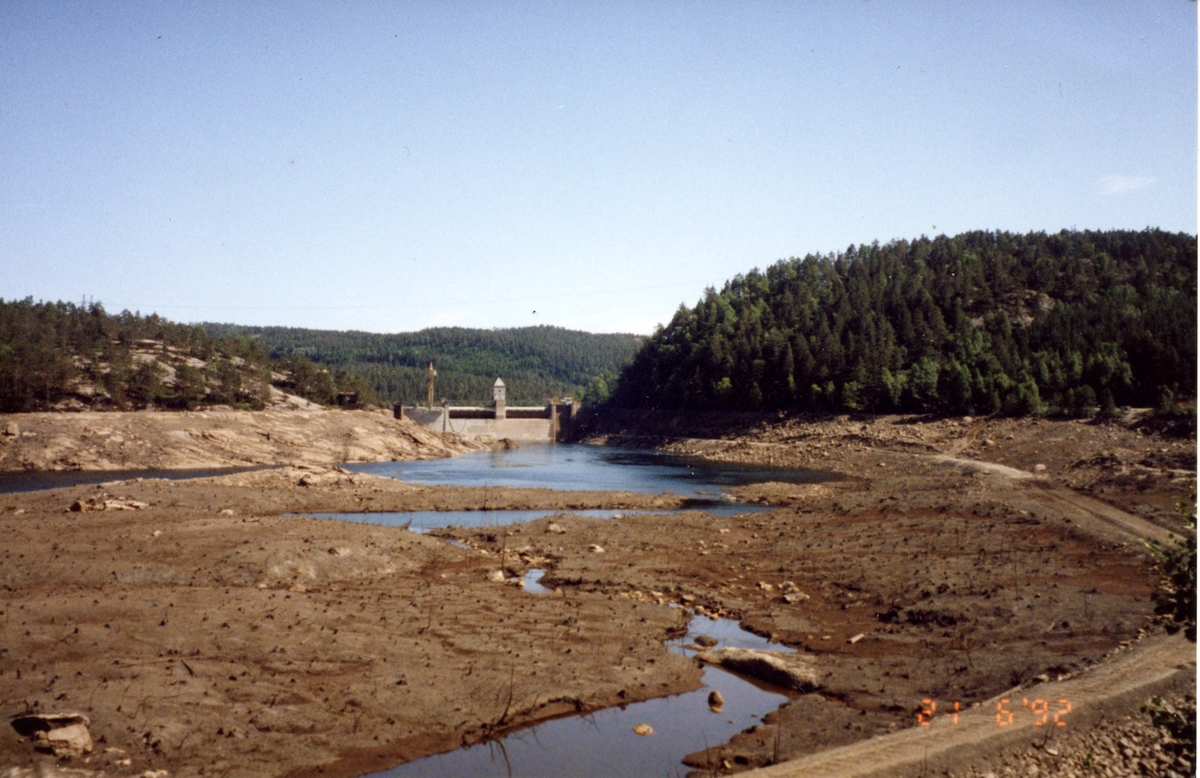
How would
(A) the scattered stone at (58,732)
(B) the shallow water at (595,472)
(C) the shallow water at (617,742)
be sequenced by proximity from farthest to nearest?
1. (B) the shallow water at (595,472)
2. (C) the shallow water at (617,742)
3. (A) the scattered stone at (58,732)

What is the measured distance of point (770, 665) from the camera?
Answer: 1828 centimetres

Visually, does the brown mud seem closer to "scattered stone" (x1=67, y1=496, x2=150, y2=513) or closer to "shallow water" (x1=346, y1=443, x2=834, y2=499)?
"shallow water" (x1=346, y1=443, x2=834, y2=499)

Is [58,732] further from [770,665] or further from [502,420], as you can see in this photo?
[502,420]

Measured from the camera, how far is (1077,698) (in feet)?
47.3

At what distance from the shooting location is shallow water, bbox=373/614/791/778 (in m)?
13.7

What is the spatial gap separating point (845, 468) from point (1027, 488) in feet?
81.3

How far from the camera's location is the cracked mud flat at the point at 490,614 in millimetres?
14516

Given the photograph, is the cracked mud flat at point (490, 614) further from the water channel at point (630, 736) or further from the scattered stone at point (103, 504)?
the scattered stone at point (103, 504)

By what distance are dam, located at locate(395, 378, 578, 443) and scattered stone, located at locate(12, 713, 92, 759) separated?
10689 centimetres

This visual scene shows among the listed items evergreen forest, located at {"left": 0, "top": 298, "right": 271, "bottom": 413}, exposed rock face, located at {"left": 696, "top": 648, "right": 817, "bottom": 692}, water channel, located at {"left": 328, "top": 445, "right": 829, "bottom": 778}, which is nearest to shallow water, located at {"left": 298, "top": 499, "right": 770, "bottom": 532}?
water channel, located at {"left": 328, "top": 445, "right": 829, "bottom": 778}

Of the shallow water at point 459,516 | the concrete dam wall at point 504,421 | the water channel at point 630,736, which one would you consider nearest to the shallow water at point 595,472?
the shallow water at point 459,516

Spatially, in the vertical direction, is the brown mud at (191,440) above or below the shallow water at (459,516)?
above
